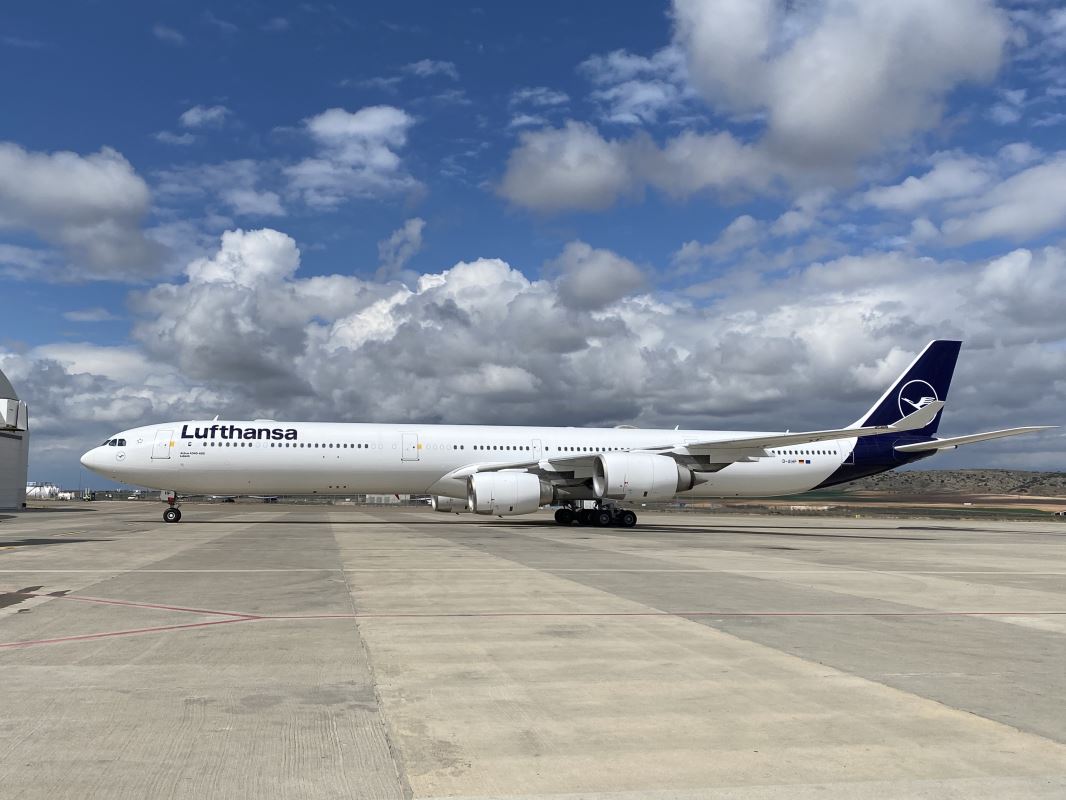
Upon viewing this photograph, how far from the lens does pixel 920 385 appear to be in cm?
3491

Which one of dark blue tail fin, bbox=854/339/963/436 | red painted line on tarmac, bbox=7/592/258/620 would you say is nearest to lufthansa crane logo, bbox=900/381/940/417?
dark blue tail fin, bbox=854/339/963/436

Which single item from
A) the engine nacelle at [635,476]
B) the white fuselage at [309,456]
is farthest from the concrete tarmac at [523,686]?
the white fuselage at [309,456]

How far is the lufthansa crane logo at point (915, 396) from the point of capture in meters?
34.7

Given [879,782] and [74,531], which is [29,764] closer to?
[879,782]

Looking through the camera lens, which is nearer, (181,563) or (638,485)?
(181,563)

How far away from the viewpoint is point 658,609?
9.98m

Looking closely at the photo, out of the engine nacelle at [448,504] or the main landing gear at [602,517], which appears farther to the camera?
the engine nacelle at [448,504]

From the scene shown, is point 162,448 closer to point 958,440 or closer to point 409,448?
point 409,448

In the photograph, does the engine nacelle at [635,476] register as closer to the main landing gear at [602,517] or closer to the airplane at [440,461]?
the airplane at [440,461]

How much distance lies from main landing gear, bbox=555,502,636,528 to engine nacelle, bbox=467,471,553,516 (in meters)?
4.03

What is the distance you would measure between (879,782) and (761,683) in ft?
6.80

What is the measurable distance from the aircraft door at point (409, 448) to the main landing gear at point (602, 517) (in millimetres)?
6510

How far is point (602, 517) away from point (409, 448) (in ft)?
25.7

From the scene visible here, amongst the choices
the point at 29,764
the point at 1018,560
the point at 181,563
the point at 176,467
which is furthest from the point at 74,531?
the point at 1018,560
